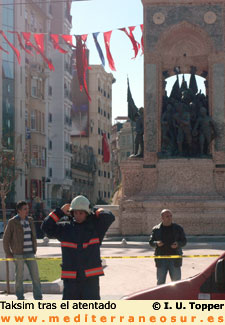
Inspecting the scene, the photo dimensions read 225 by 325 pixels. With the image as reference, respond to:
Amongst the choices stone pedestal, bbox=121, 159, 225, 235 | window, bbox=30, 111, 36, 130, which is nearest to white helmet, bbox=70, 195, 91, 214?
stone pedestal, bbox=121, 159, 225, 235

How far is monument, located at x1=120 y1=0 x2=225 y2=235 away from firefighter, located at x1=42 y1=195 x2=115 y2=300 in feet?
61.6

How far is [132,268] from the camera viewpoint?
Result: 17875mm

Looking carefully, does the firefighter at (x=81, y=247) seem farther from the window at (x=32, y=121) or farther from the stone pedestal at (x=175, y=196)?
the window at (x=32, y=121)

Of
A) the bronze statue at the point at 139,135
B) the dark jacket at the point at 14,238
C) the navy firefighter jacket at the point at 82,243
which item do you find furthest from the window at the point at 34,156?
the navy firefighter jacket at the point at 82,243

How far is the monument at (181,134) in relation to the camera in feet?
88.5

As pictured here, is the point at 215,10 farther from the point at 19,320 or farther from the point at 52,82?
→ the point at 52,82

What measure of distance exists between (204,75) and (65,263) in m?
23.3

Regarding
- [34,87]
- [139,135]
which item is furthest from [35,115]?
[139,135]

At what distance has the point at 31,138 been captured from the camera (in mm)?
64938

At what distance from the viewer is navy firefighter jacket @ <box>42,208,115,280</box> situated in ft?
26.3

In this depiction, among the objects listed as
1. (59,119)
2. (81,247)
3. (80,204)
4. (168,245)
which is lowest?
(168,245)

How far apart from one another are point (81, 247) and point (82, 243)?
46mm

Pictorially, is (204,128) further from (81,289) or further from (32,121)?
(32,121)

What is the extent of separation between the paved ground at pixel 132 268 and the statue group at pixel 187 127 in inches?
182
